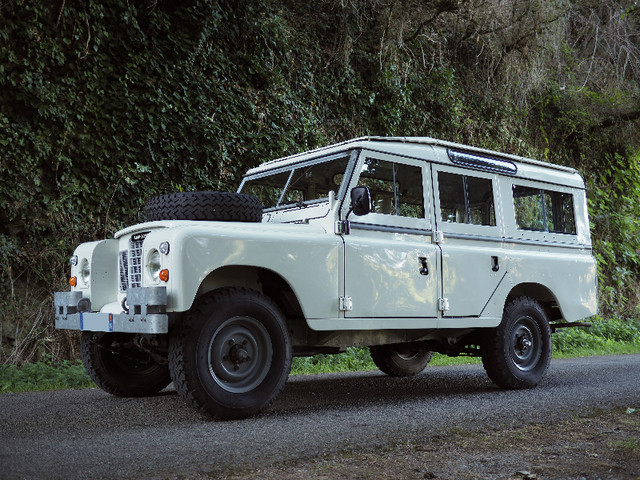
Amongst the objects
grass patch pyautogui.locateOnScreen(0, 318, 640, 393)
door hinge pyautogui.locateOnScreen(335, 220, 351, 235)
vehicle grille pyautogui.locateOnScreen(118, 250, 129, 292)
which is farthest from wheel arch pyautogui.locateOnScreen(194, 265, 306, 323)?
grass patch pyautogui.locateOnScreen(0, 318, 640, 393)

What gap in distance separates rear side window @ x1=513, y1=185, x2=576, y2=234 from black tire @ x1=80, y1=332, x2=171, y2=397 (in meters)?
4.01

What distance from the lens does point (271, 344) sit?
16.4ft

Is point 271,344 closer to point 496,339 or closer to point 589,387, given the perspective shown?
point 496,339

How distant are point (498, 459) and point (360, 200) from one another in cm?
249

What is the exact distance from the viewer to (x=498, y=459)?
3574mm

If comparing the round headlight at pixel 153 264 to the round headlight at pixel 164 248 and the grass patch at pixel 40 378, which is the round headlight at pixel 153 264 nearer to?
the round headlight at pixel 164 248

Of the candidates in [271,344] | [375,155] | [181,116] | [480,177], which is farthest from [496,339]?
[181,116]

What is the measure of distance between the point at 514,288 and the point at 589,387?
1.22 metres

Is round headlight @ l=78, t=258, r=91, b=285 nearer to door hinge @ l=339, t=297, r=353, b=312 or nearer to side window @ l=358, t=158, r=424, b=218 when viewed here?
door hinge @ l=339, t=297, r=353, b=312

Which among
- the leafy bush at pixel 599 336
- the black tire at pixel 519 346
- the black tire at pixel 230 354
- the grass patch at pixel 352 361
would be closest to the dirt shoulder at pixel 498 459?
the black tire at pixel 230 354

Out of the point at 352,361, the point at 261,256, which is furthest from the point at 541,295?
the point at 261,256

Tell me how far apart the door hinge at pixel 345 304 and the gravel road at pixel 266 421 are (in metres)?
0.80

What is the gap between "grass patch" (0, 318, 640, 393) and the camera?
7.00m

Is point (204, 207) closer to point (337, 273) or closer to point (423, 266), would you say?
point (337, 273)
